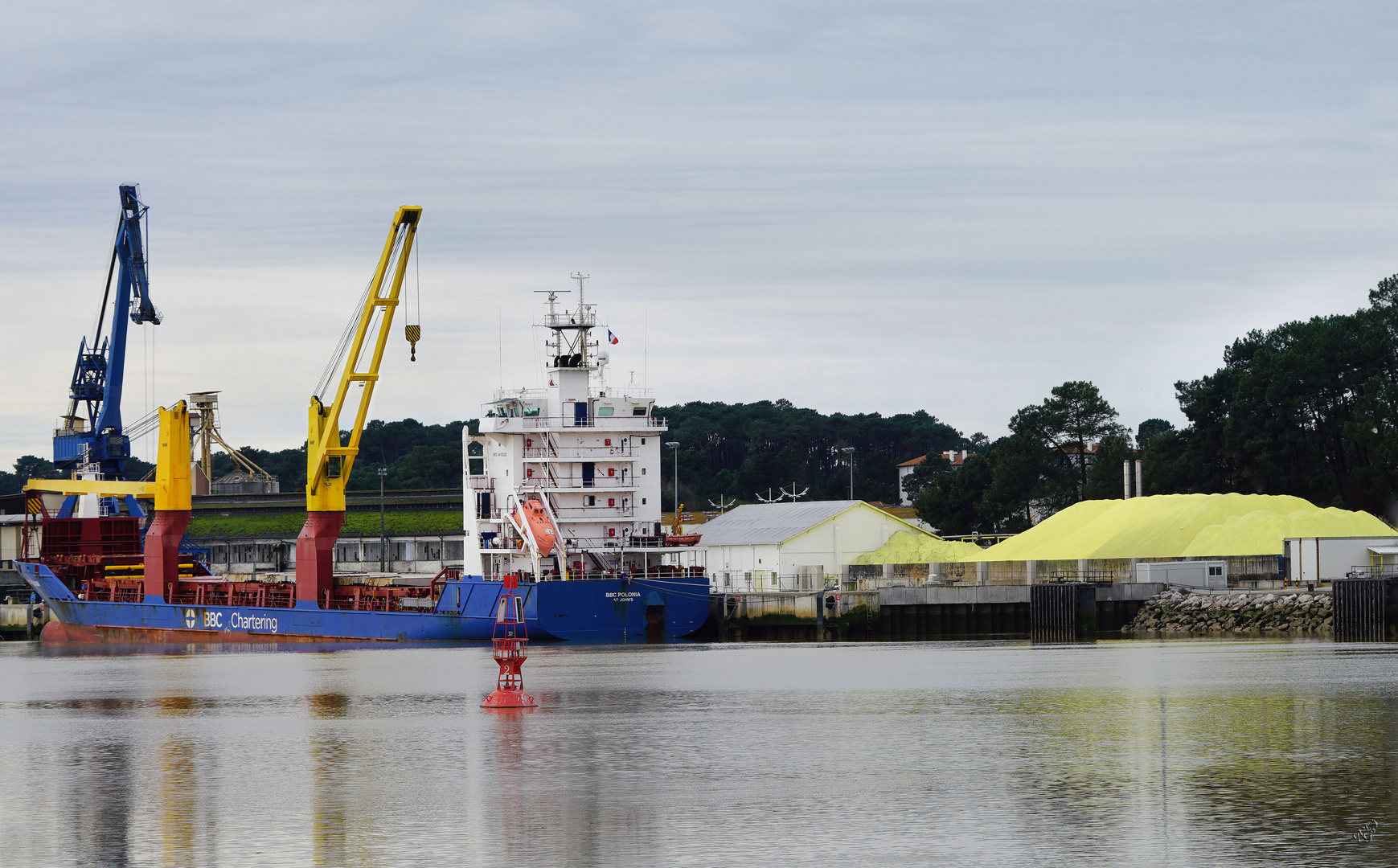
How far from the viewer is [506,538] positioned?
63.4 meters

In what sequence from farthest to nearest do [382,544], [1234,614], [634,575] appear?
[382,544] → [634,575] → [1234,614]

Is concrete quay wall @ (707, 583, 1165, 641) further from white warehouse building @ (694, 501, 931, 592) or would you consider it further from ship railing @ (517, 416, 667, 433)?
white warehouse building @ (694, 501, 931, 592)

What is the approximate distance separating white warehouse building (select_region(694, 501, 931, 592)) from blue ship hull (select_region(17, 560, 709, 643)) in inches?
612

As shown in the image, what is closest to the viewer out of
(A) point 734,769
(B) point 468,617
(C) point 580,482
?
(A) point 734,769

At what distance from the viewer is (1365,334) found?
297 ft

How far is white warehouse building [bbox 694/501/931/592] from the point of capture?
3125 inches

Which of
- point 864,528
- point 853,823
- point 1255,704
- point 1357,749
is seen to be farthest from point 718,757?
point 864,528

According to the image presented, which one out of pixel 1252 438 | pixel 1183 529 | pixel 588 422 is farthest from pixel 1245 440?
pixel 588 422

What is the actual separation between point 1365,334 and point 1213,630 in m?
39.3

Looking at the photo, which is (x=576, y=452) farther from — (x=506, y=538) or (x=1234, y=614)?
(x=1234, y=614)

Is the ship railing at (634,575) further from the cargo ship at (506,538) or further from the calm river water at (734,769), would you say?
the calm river water at (734,769)

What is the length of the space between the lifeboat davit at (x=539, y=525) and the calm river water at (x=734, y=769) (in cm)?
1861

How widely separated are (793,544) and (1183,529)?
17.4 meters

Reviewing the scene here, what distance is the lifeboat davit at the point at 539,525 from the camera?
60781mm
